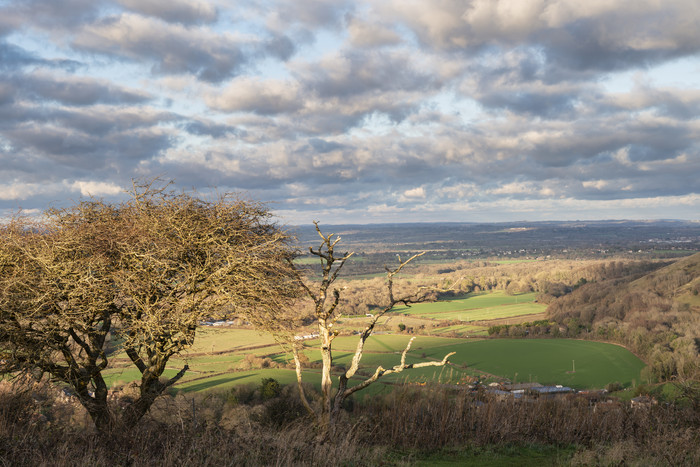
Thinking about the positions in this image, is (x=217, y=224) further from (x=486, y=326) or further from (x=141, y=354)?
(x=486, y=326)

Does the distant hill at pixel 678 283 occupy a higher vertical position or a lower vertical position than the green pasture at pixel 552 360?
higher

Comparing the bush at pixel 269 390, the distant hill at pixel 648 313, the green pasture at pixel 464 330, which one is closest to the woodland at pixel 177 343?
the bush at pixel 269 390

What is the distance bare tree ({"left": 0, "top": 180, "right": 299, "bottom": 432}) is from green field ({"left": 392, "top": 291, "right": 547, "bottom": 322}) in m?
70.7

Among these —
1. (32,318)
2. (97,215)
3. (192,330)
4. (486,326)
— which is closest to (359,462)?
(192,330)

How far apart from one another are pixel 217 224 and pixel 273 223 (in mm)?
1762

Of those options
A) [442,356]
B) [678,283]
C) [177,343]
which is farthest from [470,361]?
[678,283]

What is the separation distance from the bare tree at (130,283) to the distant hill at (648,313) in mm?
55153

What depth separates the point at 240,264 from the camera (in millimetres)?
9938

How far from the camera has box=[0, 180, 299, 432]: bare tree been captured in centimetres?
936

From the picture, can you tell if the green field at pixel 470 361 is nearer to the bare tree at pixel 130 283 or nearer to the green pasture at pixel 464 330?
the green pasture at pixel 464 330

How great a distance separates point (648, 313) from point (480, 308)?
98.9 ft

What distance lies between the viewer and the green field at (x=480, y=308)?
3435 inches

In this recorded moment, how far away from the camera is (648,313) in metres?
80.6

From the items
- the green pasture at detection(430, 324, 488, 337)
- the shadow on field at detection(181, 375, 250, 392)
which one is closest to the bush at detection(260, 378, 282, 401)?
the shadow on field at detection(181, 375, 250, 392)
